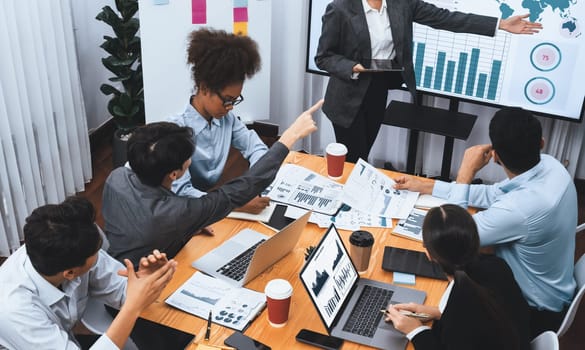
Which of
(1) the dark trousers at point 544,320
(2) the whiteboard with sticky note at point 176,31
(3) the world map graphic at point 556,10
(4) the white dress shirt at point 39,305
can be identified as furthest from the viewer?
(2) the whiteboard with sticky note at point 176,31

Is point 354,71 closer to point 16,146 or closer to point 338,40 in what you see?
point 338,40

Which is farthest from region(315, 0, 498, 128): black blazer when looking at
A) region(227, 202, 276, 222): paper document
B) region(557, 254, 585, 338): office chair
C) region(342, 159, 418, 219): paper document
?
region(557, 254, 585, 338): office chair

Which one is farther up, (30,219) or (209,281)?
(30,219)

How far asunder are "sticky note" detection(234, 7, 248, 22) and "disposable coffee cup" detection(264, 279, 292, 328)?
2.61 metres

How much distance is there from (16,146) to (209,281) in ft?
6.28

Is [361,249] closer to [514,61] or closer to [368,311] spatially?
[368,311]

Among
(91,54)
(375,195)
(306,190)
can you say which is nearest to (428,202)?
(375,195)

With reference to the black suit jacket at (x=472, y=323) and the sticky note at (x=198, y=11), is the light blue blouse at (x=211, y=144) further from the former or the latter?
the sticky note at (x=198, y=11)

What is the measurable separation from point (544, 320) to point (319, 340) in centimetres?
91

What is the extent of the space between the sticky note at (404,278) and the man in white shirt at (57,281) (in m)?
0.74

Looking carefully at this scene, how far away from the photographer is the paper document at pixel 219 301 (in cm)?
185

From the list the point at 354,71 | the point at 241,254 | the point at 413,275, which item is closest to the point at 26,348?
the point at 241,254

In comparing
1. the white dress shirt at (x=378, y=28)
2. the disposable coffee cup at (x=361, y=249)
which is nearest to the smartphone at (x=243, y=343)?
the disposable coffee cup at (x=361, y=249)

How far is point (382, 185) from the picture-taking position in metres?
2.58
